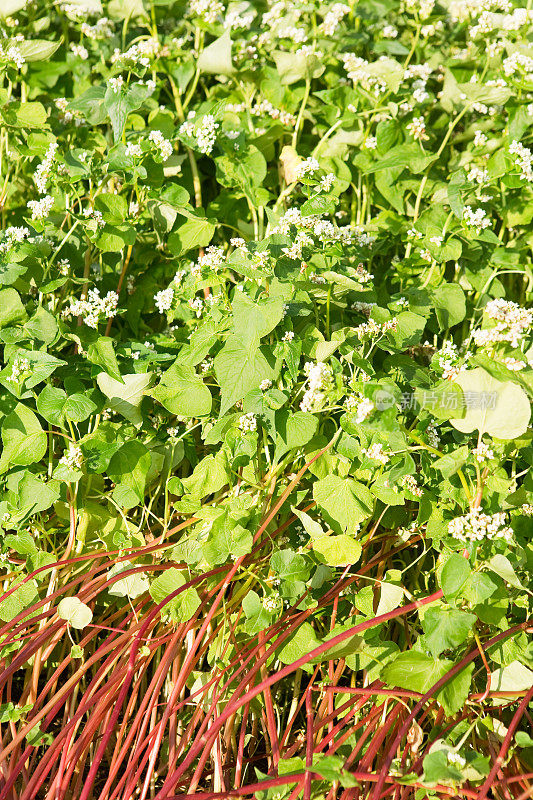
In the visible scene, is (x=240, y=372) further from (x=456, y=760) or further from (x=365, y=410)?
(x=456, y=760)

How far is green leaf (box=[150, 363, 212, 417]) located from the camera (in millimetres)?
1206

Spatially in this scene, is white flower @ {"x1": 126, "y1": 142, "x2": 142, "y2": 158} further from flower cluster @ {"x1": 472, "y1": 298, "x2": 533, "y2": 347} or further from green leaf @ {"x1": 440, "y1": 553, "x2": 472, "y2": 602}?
green leaf @ {"x1": 440, "y1": 553, "x2": 472, "y2": 602}

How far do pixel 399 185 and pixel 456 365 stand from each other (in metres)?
0.58

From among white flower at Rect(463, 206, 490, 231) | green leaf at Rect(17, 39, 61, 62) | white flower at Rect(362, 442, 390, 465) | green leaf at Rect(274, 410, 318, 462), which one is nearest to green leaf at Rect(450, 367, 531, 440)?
white flower at Rect(362, 442, 390, 465)

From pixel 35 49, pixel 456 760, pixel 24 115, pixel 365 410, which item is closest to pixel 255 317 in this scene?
pixel 365 410

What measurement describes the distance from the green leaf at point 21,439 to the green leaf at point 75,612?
23 cm

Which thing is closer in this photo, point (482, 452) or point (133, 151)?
point (482, 452)

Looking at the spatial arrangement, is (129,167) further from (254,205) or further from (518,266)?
(518,266)

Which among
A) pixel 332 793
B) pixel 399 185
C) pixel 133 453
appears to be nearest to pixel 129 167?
pixel 133 453

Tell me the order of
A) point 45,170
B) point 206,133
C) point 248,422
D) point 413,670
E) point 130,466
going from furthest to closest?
point 206,133
point 45,170
point 130,466
point 248,422
point 413,670

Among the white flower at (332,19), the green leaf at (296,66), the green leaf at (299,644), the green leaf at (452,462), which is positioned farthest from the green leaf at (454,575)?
the white flower at (332,19)

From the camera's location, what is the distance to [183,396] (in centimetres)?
121

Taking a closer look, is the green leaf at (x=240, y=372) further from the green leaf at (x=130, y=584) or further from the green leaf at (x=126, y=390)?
the green leaf at (x=130, y=584)

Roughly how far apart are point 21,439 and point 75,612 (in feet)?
1.01
